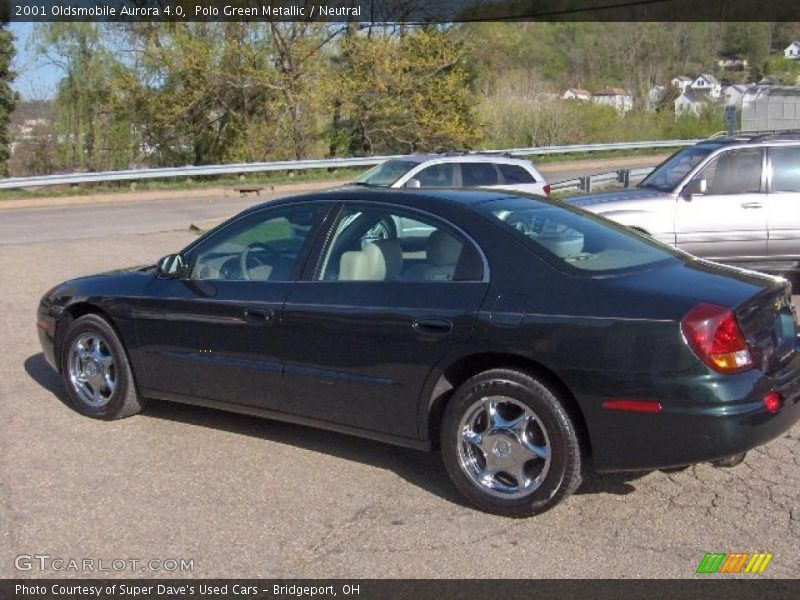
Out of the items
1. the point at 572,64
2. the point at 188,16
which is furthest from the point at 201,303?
the point at 572,64

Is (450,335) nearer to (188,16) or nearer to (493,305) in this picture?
(493,305)

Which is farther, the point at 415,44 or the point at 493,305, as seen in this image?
the point at 415,44

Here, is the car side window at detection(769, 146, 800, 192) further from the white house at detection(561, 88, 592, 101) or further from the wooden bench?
the white house at detection(561, 88, 592, 101)

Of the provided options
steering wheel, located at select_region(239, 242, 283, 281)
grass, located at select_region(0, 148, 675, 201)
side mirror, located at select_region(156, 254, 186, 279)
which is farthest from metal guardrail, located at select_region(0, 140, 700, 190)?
steering wheel, located at select_region(239, 242, 283, 281)

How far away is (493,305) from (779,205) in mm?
6269

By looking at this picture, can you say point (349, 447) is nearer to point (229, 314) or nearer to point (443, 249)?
point (229, 314)

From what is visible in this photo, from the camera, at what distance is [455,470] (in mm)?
4535

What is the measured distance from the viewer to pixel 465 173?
47.7 ft

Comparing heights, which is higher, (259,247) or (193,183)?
(193,183)

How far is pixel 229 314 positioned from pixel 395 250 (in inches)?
40.6

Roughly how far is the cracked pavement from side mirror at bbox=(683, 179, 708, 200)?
14.9ft

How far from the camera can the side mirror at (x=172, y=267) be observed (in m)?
5.73
